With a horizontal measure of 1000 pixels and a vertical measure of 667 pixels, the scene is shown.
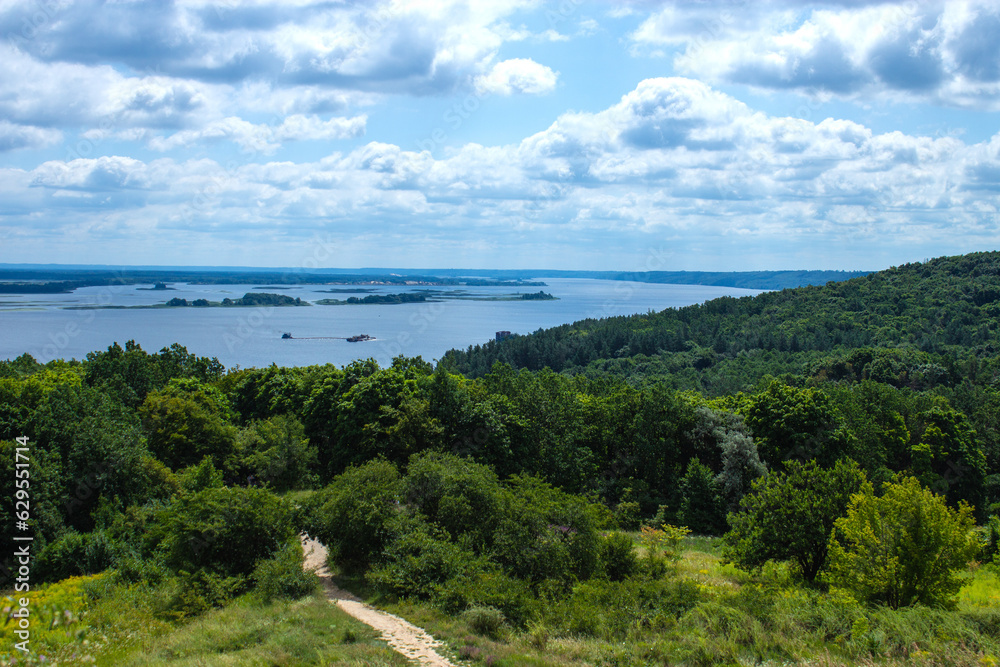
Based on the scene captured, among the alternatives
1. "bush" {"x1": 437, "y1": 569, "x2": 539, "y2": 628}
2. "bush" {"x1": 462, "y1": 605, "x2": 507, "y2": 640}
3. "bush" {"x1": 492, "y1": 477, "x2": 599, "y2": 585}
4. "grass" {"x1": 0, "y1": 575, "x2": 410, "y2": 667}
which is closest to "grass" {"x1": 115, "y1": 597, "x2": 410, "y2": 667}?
"grass" {"x1": 0, "y1": 575, "x2": 410, "y2": 667}

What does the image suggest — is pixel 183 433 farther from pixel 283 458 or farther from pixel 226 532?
pixel 226 532

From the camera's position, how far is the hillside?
114m

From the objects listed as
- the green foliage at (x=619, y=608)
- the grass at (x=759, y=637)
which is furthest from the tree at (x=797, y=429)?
the green foliage at (x=619, y=608)

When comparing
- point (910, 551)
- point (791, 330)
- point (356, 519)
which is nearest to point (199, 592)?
point (356, 519)

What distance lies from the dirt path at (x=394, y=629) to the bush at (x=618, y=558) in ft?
26.0

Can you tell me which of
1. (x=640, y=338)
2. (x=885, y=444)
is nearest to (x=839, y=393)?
(x=885, y=444)

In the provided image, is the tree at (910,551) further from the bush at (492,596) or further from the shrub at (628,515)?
the shrub at (628,515)

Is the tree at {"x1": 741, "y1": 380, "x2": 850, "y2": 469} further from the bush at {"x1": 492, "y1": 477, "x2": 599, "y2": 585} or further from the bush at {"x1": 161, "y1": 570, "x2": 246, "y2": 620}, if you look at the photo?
the bush at {"x1": 161, "y1": 570, "x2": 246, "y2": 620}

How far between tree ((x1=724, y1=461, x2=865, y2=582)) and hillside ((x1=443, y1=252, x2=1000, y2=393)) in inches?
3140

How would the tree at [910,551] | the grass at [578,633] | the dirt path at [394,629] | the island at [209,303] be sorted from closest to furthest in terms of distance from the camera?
the grass at [578,633], the dirt path at [394,629], the tree at [910,551], the island at [209,303]

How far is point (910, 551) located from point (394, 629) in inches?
544

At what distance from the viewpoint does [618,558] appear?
23703mm

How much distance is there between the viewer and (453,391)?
38.6 metres

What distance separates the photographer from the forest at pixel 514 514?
56.3 ft
